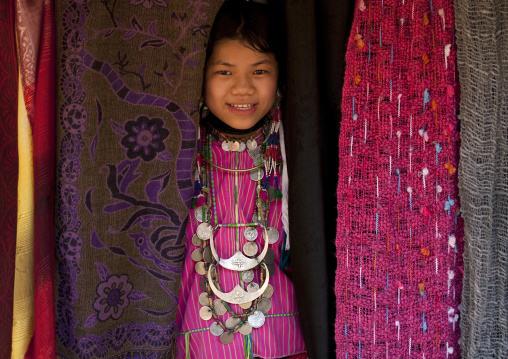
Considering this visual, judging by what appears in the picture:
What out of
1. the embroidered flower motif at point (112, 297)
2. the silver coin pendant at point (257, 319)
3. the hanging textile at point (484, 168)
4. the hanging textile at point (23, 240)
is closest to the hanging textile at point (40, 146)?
the hanging textile at point (23, 240)

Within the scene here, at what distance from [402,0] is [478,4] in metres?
0.15

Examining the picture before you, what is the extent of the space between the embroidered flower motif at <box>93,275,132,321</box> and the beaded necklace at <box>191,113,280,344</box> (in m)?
0.19

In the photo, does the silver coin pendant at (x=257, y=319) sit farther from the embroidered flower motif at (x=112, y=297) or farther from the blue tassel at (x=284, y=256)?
the embroidered flower motif at (x=112, y=297)

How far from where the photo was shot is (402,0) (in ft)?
3.12

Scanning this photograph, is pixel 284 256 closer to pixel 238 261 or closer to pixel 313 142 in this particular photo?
pixel 238 261

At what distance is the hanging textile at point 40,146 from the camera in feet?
3.21

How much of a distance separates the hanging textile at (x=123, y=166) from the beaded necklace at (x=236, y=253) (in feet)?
0.31

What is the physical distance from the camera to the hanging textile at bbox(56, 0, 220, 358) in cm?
100

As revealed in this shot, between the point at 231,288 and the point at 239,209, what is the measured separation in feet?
0.69

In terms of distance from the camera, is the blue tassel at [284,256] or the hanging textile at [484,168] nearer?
the hanging textile at [484,168]

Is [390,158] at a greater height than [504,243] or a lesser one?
greater

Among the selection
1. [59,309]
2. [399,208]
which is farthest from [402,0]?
[59,309]

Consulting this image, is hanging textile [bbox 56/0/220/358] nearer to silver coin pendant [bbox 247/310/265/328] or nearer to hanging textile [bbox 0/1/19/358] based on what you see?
hanging textile [bbox 0/1/19/358]

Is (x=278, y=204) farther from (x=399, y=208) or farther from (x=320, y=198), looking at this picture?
(x=399, y=208)
